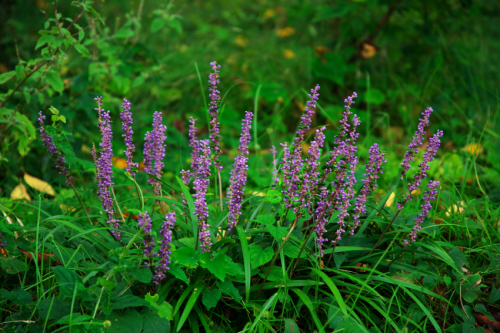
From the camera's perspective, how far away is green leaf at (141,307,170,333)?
59.2 inches

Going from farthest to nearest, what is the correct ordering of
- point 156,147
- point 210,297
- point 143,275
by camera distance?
point 156,147
point 210,297
point 143,275

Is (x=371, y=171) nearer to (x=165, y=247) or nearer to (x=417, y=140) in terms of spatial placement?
(x=417, y=140)

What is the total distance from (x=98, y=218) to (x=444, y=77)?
4.29 metres

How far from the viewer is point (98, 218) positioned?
205cm

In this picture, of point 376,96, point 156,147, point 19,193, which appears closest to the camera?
point 156,147

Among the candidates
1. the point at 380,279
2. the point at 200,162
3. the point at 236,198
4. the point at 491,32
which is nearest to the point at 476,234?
the point at 380,279

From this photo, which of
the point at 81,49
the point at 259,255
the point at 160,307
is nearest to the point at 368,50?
the point at 81,49

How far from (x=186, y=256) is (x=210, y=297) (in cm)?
20

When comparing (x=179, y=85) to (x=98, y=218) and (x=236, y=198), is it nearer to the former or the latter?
(x=98, y=218)

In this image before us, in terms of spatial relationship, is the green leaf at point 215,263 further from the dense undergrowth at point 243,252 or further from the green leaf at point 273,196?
the green leaf at point 273,196

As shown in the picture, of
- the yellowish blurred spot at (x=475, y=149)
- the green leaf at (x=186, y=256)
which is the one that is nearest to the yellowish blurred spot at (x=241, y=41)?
the yellowish blurred spot at (x=475, y=149)

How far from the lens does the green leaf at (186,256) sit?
1.53 m

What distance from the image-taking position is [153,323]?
4.98ft

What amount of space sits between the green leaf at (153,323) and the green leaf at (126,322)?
0.02 metres
